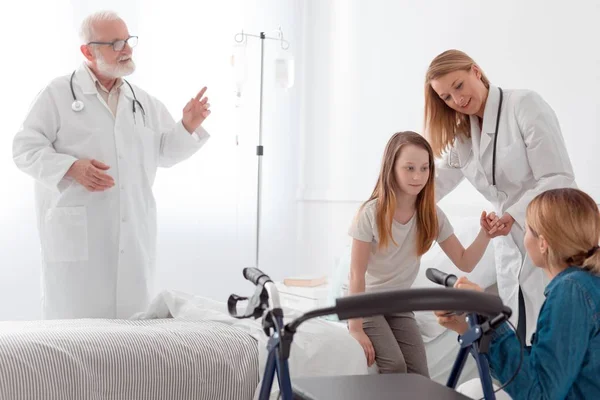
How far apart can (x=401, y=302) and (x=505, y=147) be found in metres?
1.40

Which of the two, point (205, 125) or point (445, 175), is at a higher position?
point (205, 125)

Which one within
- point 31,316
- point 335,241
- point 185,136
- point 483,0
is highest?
point 483,0

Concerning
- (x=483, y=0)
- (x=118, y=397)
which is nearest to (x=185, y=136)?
(x=118, y=397)

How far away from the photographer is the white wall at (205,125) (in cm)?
368

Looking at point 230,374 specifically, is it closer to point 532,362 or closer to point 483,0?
point 532,362

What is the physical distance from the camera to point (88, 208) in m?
2.68

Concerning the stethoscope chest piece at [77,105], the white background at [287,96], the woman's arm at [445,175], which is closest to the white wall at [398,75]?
the white background at [287,96]

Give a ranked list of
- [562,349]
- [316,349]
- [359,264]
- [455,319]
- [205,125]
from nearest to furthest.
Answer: [562,349] < [455,319] < [316,349] < [359,264] < [205,125]

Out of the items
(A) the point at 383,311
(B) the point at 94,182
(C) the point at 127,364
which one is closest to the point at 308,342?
(C) the point at 127,364

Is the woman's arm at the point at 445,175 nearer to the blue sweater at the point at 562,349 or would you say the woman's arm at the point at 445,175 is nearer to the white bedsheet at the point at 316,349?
the white bedsheet at the point at 316,349

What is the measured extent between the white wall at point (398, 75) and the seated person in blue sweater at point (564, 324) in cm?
146

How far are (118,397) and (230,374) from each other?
0.28m

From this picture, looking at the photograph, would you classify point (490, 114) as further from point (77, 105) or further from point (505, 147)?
point (77, 105)

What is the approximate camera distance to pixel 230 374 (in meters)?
1.83
